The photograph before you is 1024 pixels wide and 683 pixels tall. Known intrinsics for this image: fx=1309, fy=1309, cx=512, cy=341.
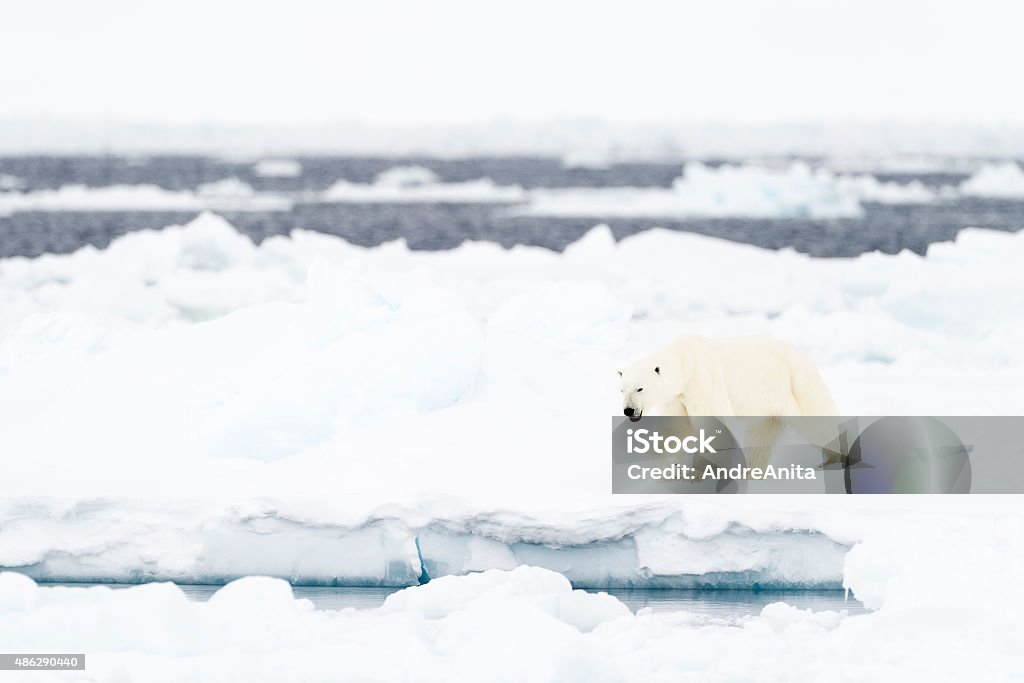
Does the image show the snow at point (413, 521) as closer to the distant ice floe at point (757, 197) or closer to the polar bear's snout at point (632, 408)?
the polar bear's snout at point (632, 408)

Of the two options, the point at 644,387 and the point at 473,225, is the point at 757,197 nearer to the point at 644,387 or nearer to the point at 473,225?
the point at 473,225

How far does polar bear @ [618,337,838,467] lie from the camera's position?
6375mm

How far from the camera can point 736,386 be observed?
6453 millimetres

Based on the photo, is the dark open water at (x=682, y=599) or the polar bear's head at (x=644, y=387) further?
the polar bear's head at (x=644, y=387)

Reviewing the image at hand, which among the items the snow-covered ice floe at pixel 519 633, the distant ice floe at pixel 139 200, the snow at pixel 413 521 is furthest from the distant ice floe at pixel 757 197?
the snow-covered ice floe at pixel 519 633

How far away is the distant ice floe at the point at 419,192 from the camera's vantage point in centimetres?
4181

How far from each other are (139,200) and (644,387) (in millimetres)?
34540

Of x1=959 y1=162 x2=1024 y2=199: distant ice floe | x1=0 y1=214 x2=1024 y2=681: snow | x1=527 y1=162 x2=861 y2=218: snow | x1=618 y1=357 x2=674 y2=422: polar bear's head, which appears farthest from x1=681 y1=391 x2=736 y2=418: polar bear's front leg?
x1=959 y1=162 x2=1024 y2=199: distant ice floe

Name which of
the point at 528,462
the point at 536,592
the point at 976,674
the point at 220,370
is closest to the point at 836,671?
the point at 976,674

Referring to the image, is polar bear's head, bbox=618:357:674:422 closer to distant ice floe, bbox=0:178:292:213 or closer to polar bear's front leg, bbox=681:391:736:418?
polar bear's front leg, bbox=681:391:736:418

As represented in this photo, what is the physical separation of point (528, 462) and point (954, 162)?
66.2m

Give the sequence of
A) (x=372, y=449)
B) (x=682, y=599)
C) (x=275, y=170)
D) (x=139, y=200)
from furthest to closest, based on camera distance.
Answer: (x=275, y=170) → (x=139, y=200) → (x=372, y=449) → (x=682, y=599)

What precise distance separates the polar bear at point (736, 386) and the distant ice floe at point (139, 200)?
96.0 ft

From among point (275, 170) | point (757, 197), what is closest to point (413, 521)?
point (757, 197)
